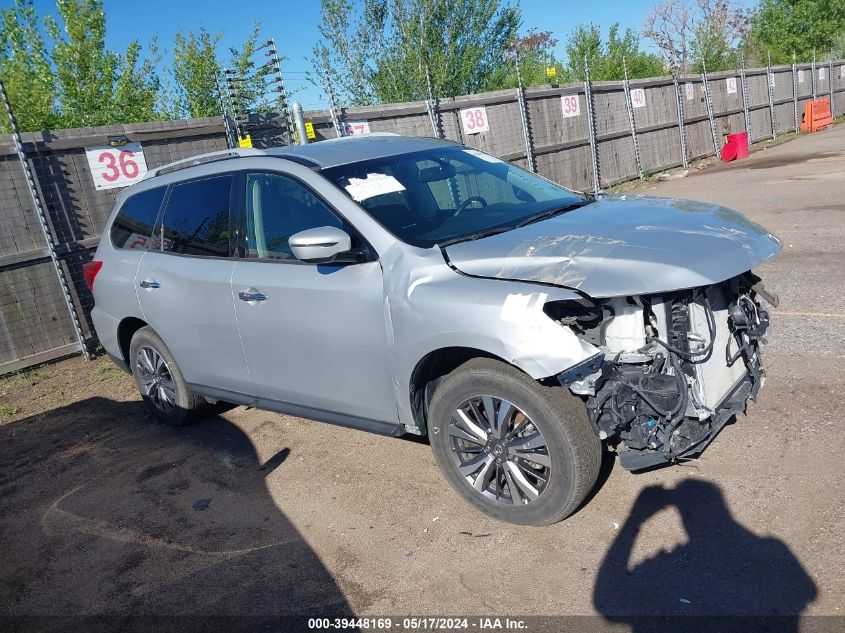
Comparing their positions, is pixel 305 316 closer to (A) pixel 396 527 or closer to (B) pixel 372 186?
(B) pixel 372 186

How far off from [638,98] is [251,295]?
16.0 m

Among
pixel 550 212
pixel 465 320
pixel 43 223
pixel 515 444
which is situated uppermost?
pixel 43 223

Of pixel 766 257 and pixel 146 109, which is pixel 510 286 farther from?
pixel 146 109

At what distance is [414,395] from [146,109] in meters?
18.9

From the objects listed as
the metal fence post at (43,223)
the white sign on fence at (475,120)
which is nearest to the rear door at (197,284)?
the metal fence post at (43,223)

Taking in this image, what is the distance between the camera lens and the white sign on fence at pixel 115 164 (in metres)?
8.39

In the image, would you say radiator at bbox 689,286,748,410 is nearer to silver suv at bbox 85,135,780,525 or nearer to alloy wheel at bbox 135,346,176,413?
silver suv at bbox 85,135,780,525

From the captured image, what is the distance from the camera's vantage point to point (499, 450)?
355 centimetres

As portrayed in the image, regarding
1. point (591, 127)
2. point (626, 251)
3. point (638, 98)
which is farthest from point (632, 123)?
point (626, 251)

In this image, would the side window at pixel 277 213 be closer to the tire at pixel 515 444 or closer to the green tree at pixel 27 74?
the tire at pixel 515 444

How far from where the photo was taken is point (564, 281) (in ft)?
10.4

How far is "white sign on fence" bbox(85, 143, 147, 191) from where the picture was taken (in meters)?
8.39

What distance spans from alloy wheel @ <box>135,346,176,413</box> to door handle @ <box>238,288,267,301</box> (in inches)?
55.9

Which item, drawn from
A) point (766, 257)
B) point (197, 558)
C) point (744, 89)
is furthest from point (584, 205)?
point (744, 89)
